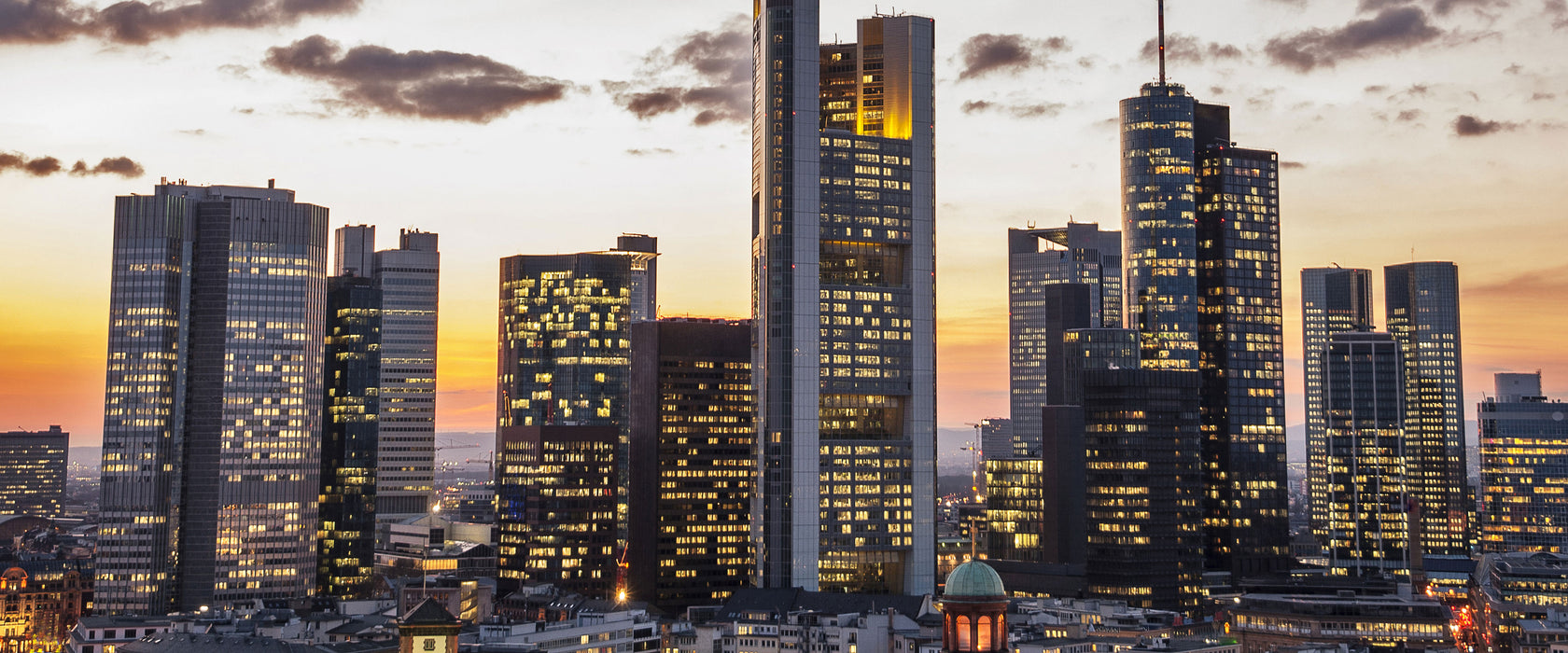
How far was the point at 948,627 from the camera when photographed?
Result: 152250mm

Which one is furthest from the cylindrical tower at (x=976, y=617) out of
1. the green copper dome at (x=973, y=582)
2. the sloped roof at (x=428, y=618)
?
the sloped roof at (x=428, y=618)

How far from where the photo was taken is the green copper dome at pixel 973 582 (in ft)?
498

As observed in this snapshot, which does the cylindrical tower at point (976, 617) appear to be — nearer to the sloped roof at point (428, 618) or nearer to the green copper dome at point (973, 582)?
the green copper dome at point (973, 582)

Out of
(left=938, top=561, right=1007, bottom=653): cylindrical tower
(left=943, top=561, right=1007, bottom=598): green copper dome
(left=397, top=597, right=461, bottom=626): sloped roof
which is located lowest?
(left=397, top=597, right=461, bottom=626): sloped roof

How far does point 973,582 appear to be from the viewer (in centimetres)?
15238

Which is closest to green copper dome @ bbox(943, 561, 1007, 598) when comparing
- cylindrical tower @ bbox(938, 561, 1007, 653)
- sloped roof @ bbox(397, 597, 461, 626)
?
cylindrical tower @ bbox(938, 561, 1007, 653)

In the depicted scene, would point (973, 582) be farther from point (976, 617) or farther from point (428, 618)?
point (428, 618)

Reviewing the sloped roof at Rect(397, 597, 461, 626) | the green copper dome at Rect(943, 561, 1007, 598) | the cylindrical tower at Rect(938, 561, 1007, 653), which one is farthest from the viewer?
the sloped roof at Rect(397, 597, 461, 626)

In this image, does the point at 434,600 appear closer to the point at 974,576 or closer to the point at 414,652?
the point at 414,652

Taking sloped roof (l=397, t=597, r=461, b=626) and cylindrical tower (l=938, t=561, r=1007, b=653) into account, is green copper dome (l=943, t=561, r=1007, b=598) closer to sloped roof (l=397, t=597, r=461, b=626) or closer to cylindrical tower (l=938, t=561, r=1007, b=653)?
cylindrical tower (l=938, t=561, r=1007, b=653)

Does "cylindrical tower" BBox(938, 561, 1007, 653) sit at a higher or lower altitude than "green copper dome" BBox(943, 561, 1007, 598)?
lower

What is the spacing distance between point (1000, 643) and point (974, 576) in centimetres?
630

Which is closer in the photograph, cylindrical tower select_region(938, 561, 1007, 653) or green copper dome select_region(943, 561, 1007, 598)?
cylindrical tower select_region(938, 561, 1007, 653)

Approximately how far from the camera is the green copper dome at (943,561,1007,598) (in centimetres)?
15175
